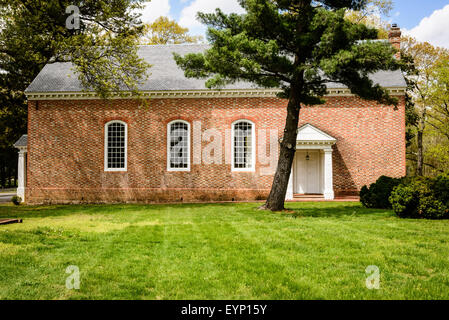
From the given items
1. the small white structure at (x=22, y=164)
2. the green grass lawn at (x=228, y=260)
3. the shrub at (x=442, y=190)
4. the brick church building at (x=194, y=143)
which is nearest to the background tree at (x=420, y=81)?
the brick church building at (x=194, y=143)

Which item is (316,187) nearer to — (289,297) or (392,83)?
(392,83)

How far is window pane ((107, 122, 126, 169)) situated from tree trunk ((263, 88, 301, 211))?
10.2 meters

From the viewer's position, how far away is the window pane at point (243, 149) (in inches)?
782

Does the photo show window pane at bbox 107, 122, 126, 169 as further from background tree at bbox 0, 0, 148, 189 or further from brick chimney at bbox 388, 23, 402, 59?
brick chimney at bbox 388, 23, 402, 59

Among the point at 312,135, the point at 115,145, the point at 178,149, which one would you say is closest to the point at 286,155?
the point at 312,135

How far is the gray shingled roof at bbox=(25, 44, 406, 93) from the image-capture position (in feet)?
65.3

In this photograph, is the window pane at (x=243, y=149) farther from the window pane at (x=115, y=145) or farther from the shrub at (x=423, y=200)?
the shrub at (x=423, y=200)

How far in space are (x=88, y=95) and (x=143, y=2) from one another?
6221 mm

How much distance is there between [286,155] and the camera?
44.9 feet

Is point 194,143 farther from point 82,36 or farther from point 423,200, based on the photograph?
point 423,200

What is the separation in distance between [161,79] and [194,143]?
14.2ft

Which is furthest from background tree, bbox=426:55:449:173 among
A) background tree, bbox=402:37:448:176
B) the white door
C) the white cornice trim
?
the white door

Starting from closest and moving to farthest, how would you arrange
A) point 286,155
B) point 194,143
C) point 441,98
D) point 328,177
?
1. point 286,155
2. point 328,177
3. point 194,143
4. point 441,98
